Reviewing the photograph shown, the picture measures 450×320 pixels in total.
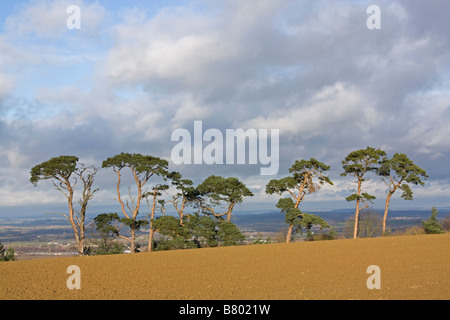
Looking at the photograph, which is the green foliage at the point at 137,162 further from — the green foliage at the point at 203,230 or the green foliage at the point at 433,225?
the green foliage at the point at 433,225

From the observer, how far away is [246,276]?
63.8 feet

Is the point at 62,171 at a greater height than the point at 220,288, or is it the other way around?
the point at 62,171

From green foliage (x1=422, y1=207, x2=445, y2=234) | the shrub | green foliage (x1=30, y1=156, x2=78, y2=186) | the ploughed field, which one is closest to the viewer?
the ploughed field

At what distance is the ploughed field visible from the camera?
48.4 feet

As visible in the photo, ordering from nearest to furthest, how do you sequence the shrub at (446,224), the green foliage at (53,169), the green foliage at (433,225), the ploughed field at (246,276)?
the ploughed field at (246,276)
the green foliage at (53,169)
the green foliage at (433,225)
the shrub at (446,224)

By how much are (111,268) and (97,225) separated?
637 inches

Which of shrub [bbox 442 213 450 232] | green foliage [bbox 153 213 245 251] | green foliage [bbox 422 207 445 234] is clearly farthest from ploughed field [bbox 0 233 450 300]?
shrub [bbox 442 213 450 232]

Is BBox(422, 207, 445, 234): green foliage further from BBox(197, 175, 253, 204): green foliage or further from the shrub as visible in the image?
BBox(197, 175, 253, 204): green foliage

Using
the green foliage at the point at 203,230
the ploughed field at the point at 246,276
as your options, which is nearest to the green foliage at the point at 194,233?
the green foliage at the point at 203,230

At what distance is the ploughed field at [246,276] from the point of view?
14.7m

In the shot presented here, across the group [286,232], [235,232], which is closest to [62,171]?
[235,232]
